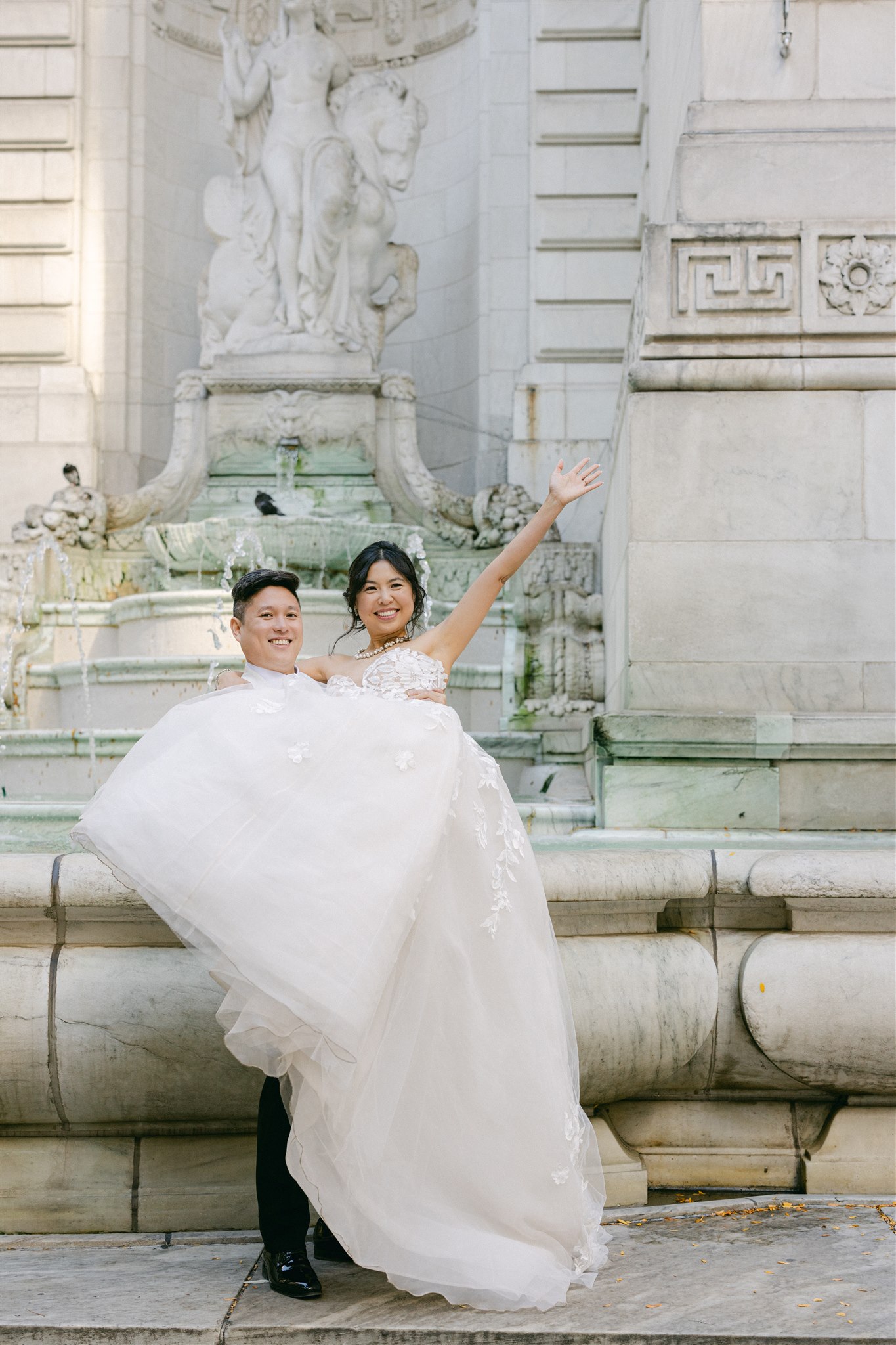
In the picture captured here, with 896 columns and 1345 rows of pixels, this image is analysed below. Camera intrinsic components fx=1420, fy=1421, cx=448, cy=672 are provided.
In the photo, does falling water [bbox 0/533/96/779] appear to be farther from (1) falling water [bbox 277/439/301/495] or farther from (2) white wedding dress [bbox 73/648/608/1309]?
(2) white wedding dress [bbox 73/648/608/1309]

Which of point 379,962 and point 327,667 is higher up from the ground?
point 327,667

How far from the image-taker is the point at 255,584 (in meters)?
3.32

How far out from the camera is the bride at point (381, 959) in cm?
273

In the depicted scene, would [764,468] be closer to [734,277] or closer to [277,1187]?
[734,277]

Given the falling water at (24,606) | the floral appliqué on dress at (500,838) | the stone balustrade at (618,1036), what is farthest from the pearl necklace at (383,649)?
the falling water at (24,606)

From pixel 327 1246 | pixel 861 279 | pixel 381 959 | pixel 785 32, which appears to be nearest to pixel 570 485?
pixel 381 959

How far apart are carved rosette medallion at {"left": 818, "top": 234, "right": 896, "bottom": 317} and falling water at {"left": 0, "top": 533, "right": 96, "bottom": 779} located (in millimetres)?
5559

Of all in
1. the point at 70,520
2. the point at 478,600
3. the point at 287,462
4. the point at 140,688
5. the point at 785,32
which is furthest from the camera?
the point at 287,462

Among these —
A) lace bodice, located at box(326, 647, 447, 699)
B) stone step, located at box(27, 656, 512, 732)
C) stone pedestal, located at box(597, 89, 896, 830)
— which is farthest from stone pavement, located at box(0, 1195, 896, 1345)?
stone step, located at box(27, 656, 512, 732)

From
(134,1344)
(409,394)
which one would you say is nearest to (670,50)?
(409,394)

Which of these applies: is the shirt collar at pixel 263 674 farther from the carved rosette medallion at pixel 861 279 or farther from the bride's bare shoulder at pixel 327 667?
the carved rosette medallion at pixel 861 279

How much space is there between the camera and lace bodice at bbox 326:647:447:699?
3299mm

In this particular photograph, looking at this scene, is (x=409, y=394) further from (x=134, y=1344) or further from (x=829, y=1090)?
(x=134, y=1344)

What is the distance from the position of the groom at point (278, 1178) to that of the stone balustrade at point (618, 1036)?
17.9 inches
